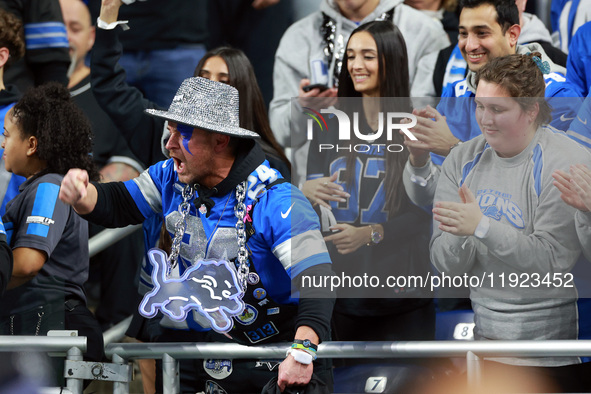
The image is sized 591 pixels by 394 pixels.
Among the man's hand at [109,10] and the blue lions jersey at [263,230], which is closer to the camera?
the blue lions jersey at [263,230]

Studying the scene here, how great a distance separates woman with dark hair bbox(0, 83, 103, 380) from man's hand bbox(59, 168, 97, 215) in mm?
437

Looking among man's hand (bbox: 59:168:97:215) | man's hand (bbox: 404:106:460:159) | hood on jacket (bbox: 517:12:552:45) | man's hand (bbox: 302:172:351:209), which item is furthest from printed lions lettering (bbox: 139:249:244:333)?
hood on jacket (bbox: 517:12:552:45)

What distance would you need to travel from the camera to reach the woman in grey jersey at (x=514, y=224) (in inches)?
138

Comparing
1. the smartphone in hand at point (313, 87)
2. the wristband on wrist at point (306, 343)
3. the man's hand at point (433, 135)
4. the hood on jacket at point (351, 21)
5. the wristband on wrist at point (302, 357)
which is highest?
the hood on jacket at point (351, 21)

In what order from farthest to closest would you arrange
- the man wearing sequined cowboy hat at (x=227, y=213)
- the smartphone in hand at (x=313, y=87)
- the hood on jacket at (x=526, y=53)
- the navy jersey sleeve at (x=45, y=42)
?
the navy jersey sleeve at (x=45, y=42)
the smartphone in hand at (x=313, y=87)
the hood on jacket at (x=526, y=53)
the man wearing sequined cowboy hat at (x=227, y=213)

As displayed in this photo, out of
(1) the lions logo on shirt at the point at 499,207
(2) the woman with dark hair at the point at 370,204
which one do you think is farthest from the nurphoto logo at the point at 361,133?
(1) the lions logo on shirt at the point at 499,207

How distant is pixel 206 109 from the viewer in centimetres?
362

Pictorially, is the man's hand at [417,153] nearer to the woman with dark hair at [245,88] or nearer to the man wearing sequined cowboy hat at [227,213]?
the man wearing sequined cowboy hat at [227,213]

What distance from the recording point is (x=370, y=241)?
12.2 ft

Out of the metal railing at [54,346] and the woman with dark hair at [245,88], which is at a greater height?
the woman with dark hair at [245,88]

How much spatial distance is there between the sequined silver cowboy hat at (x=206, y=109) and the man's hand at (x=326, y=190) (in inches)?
11.9

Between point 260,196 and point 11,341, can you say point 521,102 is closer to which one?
point 260,196

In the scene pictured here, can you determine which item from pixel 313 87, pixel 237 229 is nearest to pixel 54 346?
pixel 237 229

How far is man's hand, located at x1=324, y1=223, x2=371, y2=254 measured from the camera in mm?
3668
